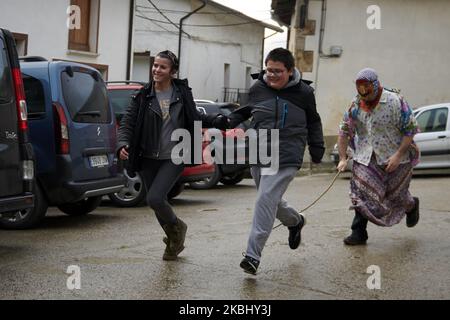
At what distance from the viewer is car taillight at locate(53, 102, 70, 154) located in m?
8.60

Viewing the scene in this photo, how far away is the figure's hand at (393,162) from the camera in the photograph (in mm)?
7234

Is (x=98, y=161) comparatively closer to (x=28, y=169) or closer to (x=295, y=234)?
(x=28, y=169)

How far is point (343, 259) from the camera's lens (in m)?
6.77

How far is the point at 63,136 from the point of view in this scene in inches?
339

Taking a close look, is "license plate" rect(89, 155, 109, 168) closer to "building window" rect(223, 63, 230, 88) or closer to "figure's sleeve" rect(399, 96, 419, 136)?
"figure's sleeve" rect(399, 96, 419, 136)

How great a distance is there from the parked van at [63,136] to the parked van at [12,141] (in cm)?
138

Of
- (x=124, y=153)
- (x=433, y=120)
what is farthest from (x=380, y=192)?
(x=433, y=120)

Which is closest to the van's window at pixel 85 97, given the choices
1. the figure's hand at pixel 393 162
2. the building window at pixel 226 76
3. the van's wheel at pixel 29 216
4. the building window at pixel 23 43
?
the van's wheel at pixel 29 216

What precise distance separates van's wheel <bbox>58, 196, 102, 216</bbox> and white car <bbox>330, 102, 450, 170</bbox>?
7521 mm

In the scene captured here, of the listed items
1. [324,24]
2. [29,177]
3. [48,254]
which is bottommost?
[48,254]

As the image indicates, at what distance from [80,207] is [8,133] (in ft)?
10.5

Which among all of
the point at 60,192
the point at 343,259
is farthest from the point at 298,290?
the point at 60,192

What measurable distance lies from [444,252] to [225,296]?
2.68 meters

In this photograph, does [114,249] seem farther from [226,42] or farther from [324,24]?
[226,42]
